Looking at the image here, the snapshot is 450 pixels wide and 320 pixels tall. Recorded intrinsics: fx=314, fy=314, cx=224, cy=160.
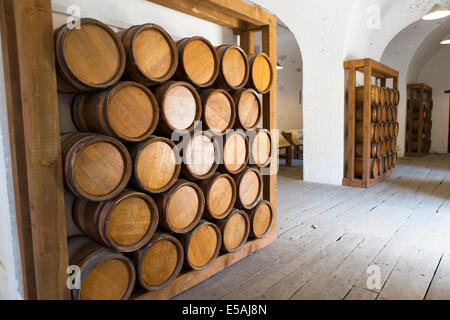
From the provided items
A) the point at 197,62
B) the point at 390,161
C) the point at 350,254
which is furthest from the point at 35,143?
the point at 390,161

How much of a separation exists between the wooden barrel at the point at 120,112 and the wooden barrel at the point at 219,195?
0.61 metres

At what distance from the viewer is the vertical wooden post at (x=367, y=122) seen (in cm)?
509

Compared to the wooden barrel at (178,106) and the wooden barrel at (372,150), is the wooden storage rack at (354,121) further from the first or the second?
the wooden barrel at (178,106)

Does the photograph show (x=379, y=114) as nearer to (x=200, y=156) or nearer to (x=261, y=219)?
(x=261, y=219)

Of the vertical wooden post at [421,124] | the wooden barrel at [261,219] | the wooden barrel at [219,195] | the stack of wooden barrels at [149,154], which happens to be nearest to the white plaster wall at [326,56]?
the wooden barrel at [261,219]

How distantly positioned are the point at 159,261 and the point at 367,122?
14.5 ft

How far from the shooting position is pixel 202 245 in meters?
2.16

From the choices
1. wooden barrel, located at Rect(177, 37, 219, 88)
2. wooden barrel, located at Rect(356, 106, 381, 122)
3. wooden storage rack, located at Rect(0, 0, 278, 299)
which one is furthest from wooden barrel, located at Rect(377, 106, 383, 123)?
wooden storage rack, located at Rect(0, 0, 278, 299)

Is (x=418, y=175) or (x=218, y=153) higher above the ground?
(x=218, y=153)

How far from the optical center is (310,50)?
5.57m
